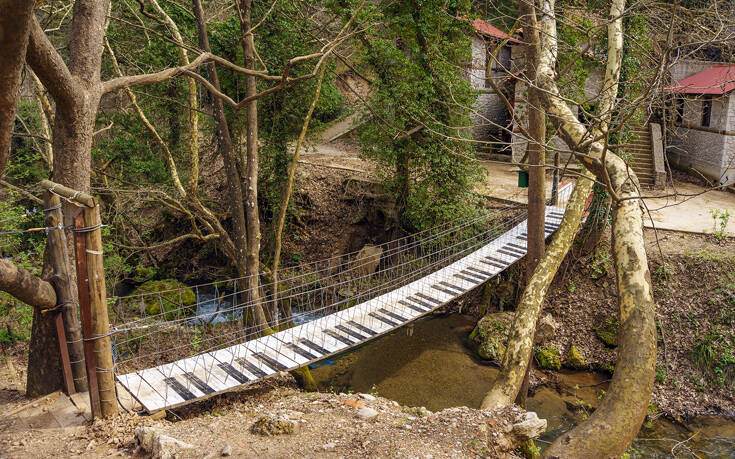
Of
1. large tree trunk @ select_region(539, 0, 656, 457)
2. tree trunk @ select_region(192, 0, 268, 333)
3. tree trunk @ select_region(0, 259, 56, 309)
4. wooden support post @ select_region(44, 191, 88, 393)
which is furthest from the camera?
tree trunk @ select_region(192, 0, 268, 333)

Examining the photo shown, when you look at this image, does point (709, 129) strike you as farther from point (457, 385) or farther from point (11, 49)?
point (11, 49)

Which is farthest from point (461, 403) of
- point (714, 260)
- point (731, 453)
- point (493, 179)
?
point (493, 179)

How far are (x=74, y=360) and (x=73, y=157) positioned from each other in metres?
2.00

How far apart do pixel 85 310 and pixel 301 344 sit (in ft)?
9.33

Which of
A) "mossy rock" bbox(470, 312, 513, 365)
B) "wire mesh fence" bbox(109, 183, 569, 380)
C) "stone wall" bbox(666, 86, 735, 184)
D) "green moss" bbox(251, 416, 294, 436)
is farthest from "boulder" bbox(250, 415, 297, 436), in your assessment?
"stone wall" bbox(666, 86, 735, 184)

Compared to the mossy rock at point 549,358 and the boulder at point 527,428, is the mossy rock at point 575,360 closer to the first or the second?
the mossy rock at point 549,358

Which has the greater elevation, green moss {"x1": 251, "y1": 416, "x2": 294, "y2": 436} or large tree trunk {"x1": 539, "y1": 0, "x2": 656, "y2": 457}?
large tree trunk {"x1": 539, "y1": 0, "x2": 656, "y2": 457}

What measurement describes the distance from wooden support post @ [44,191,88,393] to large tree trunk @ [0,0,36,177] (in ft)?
5.68

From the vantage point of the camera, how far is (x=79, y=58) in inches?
185

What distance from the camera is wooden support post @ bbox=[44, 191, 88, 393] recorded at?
14.6 feet

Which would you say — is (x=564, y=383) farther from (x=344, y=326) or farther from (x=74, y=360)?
(x=74, y=360)

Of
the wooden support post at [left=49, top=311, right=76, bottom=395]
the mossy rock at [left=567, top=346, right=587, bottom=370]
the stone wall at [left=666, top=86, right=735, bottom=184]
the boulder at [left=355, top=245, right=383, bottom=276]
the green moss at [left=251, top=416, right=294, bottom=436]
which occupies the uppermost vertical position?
the stone wall at [left=666, top=86, right=735, bottom=184]

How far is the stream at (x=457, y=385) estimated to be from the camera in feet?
23.2

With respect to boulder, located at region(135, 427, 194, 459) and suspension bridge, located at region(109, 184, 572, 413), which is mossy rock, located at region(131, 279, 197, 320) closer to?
suspension bridge, located at region(109, 184, 572, 413)
